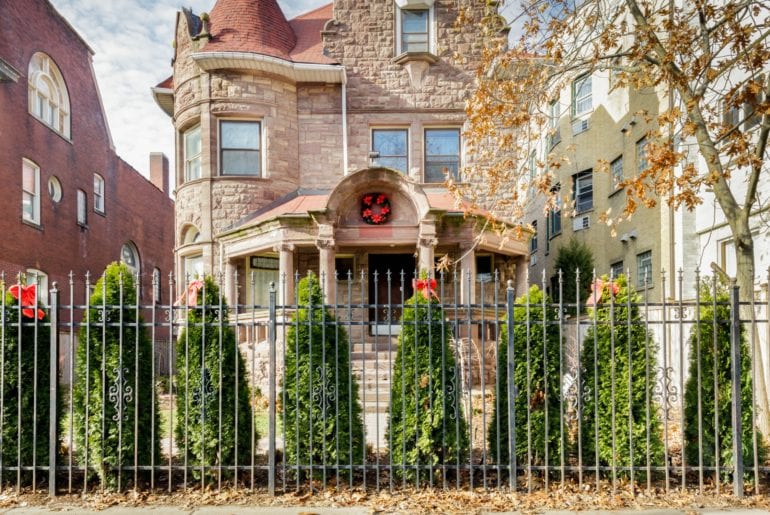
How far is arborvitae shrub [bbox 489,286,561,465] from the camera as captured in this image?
231 inches

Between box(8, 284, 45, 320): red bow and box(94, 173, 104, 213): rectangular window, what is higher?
box(94, 173, 104, 213): rectangular window

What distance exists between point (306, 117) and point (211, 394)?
37.8ft

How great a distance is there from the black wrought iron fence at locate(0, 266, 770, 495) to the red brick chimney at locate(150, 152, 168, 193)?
24659 mm

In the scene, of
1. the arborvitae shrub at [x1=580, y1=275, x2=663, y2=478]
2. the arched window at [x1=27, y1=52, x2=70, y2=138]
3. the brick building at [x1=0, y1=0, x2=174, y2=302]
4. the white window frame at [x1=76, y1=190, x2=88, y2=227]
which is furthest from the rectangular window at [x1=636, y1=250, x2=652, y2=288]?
the arched window at [x1=27, y1=52, x2=70, y2=138]

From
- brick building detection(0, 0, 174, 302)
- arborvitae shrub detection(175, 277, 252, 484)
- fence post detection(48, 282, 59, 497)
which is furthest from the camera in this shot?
brick building detection(0, 0, 174, 302)

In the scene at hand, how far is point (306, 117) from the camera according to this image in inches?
628

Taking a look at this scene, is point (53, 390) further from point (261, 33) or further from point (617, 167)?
point (617, 167)

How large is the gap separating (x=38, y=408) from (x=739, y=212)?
840 cm

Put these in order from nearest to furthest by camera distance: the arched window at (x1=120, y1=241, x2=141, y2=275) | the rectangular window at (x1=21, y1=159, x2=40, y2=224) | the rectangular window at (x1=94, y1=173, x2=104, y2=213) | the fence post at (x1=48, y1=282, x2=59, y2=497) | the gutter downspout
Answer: the fence post at (x1=48, y1=282, x2=59, y2=497) → the gutter downspout → the rectangular window at (x1=21, y1=159, x2=40, y2=224) → the rectangular window at (x1=94, y1=173, x2=104, y2=213) → the arched window at (x1=120, y1=241, x2=141, y2=275)

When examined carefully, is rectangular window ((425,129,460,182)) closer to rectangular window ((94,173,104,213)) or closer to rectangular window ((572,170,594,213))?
rectangular window ((572,170,594,213))

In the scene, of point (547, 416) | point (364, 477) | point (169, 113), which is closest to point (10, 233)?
point (169, 113)

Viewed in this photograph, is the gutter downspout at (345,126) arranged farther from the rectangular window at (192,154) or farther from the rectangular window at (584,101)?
the rectangular window at (584,101)

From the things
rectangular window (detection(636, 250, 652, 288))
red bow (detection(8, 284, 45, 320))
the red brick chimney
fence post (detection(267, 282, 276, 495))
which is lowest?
fence post (detection(267, 282, 276, 495))

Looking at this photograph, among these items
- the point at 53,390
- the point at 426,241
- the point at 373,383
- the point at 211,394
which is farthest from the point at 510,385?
the point at 426,241
